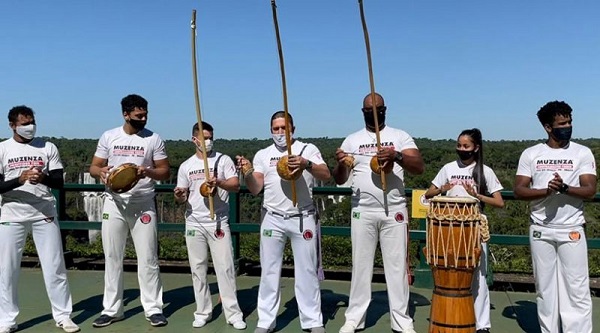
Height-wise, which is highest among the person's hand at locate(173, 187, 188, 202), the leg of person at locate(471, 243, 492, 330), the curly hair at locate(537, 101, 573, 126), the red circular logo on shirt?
the curly hair at locate(537, 101, 573, 126)

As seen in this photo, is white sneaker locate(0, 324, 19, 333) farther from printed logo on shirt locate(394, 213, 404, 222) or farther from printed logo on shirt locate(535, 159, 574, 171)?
printed logo on shirt locate(535, 159, 574, 171)

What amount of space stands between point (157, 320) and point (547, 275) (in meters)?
3.26

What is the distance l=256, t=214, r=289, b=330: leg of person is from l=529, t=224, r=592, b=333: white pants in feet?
6.59

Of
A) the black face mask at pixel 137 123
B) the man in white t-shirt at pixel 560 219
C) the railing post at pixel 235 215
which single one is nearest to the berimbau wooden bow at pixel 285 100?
the black face mask at pixel 137 123

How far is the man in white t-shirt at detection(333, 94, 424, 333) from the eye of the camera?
498 cm

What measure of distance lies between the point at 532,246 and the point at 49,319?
14.0 ft

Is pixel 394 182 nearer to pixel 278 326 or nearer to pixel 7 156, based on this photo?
pixel 278 326

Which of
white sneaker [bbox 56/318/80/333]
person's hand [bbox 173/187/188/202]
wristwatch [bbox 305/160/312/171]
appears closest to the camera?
wristwatch [bbox 305/160/312/171]

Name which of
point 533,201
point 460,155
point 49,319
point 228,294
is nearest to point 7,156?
point 49,319

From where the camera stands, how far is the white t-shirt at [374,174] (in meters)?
4.98

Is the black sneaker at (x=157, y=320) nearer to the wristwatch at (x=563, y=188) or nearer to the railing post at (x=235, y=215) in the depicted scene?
the railing post at (x=235, y=215)

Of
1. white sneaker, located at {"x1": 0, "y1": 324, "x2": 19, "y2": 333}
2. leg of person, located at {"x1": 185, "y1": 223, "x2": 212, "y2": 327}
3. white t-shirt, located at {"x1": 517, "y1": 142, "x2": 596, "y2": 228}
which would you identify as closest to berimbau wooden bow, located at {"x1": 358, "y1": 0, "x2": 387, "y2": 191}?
white t-shirt, located at {"x1": 517, "y1": 142, "x2": 596, "y2": 228}

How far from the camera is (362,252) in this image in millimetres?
5062

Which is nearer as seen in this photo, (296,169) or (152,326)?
(296,169)
